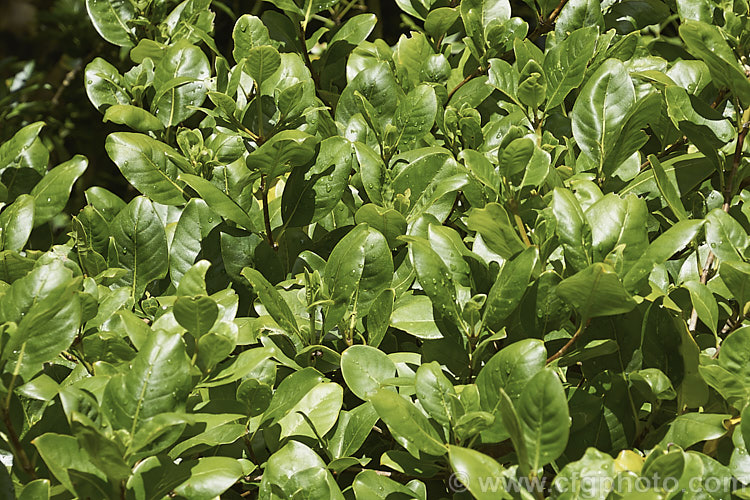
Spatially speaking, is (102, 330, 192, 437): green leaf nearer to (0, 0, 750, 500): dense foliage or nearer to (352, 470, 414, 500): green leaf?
(0, 0, 750, 500): dense foliage

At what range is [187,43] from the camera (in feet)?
5.27

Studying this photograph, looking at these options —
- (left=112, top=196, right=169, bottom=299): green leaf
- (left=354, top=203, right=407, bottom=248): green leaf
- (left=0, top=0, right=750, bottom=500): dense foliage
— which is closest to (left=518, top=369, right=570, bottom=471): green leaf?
(left=0, top=0, right=750, bottom=500): dense foliage

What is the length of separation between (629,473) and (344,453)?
17.7 inches

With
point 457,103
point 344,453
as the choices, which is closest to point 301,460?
point 344,453

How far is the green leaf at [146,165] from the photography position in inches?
53.8

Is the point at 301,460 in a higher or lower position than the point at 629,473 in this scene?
lower

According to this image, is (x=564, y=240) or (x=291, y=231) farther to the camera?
(x=291, y=231)

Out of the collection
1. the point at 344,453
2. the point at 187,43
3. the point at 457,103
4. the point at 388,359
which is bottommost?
the point at 344,453

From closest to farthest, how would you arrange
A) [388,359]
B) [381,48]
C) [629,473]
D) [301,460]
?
[629,473] → [301,460] → [388,359] → [381,48]

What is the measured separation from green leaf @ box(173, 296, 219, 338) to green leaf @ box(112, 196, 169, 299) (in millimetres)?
412

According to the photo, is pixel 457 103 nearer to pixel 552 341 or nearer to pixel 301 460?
pixel 552 341

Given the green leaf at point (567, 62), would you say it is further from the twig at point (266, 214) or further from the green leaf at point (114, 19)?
the green leaf at point (114, 19)

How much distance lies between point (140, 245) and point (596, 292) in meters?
0.85

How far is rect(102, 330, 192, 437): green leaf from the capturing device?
95 centimetres
